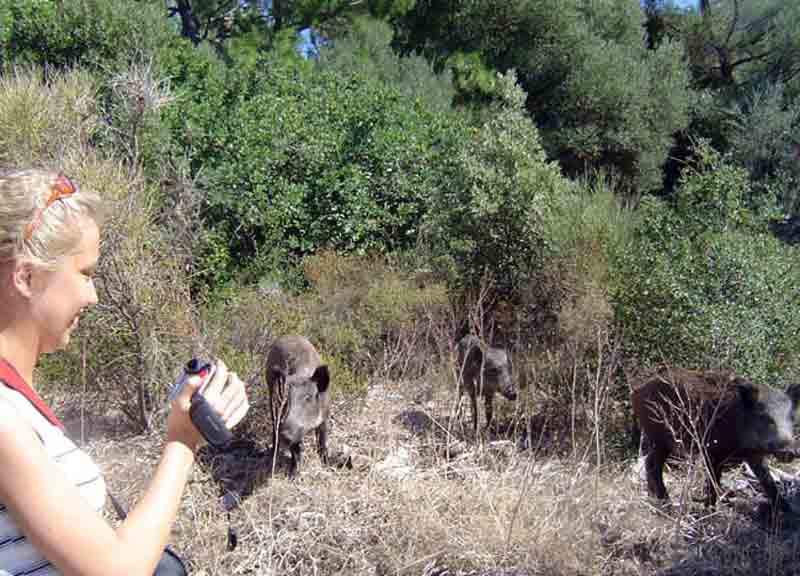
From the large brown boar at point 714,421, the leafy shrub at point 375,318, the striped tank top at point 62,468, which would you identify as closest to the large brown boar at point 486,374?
the leafy shrub at point 375,318

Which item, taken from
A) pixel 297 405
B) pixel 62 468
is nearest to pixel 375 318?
pixel 297 405

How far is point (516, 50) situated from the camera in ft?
→ 61.7

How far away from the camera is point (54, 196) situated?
6.65 ft

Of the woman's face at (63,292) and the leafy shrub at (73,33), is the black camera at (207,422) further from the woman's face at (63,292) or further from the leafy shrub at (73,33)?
the leafy shrub at (73,33)

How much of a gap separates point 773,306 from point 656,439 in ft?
6.02

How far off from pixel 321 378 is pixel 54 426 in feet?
15.6

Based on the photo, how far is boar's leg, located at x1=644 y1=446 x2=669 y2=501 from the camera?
233 inches

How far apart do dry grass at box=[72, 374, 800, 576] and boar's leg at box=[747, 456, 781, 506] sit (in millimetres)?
220

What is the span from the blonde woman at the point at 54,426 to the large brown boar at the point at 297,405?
4378 millimetres

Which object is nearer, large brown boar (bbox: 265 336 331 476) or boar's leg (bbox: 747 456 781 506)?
boar's leg (bbox: 747 456 781 506)

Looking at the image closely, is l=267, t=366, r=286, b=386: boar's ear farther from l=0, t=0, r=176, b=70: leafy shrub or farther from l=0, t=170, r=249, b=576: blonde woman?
l=0, t=0, r=176, b=70: leafy shrub

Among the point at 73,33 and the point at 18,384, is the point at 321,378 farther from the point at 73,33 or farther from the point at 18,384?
the point at 73,33

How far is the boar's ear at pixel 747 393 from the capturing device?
5.47 meters

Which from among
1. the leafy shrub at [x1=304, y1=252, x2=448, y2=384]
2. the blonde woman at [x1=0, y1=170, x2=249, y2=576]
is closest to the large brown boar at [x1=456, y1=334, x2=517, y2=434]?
the leafy shrub at [x1=304, y1=252, x2=448, y2=384]
